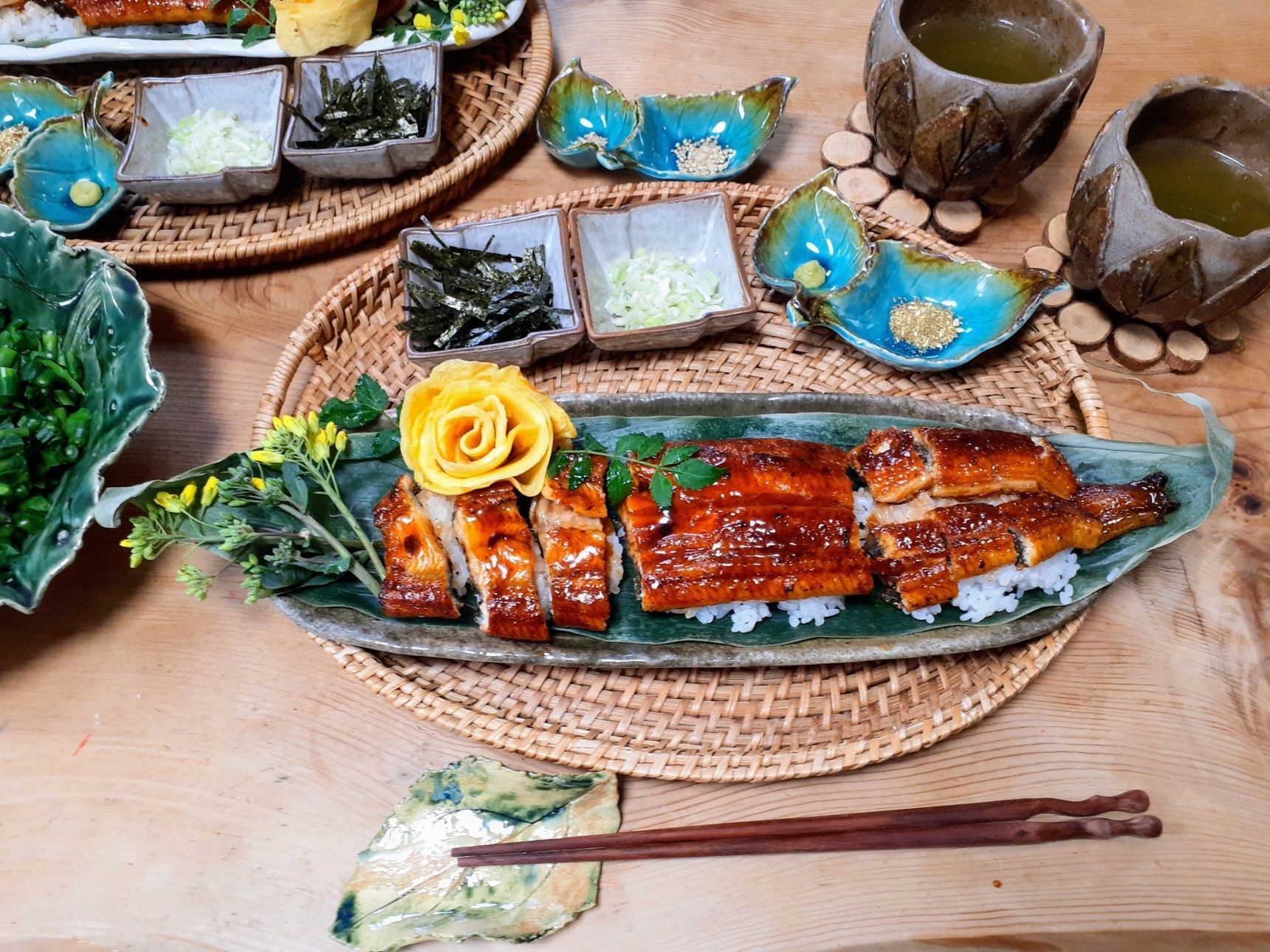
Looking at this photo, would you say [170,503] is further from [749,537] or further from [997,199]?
[997,199]

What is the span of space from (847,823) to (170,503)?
2054 mm

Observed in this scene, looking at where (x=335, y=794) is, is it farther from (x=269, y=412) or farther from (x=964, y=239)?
(x=964, y=239)

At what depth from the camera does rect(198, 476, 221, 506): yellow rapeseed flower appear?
2.28m

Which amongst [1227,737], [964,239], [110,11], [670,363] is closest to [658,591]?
[670,363]

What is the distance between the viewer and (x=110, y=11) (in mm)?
3471

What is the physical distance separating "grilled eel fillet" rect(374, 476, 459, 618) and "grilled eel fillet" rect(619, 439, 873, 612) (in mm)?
549

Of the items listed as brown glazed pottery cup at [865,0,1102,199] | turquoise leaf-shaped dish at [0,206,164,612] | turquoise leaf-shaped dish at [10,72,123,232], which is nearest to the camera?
turquoise leaf-shaped dish at [0,206,164,612]

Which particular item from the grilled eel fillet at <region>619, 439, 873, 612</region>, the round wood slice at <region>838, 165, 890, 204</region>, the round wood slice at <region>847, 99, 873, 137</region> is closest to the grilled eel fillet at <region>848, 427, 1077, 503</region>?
the grilled eel fillet at <region>619, 439, 873, 612</region>

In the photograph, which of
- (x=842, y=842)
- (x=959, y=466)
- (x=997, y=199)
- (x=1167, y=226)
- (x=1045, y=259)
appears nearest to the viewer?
(x=842, y=842)

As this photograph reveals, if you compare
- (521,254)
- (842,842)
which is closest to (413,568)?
(521,254)

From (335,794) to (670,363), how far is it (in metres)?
1.77

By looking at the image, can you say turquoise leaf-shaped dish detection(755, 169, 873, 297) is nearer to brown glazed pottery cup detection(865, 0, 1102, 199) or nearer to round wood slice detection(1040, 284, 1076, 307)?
brown glazed pottery cup detection(865, 0, 1102, 199)

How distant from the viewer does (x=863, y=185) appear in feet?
10.7

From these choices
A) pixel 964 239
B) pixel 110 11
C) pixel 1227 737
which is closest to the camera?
pixel 1227 737
